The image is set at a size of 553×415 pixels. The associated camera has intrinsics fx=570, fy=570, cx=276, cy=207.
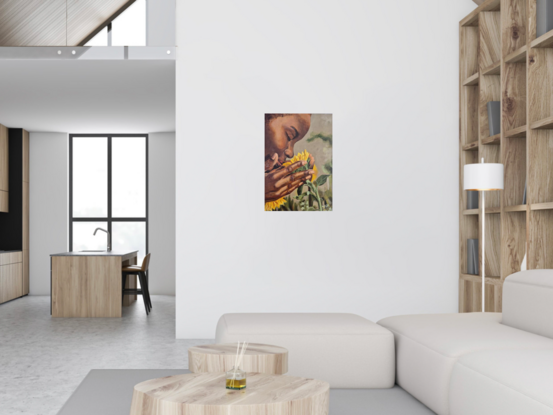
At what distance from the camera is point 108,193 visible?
9.49m

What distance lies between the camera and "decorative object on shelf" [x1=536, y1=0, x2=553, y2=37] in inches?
154

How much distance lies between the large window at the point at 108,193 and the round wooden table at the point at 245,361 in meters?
7.62

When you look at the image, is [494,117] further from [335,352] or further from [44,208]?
[44,208]

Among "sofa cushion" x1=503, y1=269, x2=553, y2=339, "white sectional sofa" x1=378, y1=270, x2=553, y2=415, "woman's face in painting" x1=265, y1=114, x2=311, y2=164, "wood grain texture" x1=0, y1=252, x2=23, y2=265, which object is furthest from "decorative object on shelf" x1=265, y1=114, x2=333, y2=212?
"wood grain texture" x1=0, y1=252, x2=23, y2=265

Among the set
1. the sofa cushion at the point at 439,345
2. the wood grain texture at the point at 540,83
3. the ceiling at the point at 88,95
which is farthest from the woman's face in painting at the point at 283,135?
the sofa cushion at the point at 439,345

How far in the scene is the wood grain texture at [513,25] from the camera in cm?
443

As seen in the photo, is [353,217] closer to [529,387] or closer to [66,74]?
[66,74]

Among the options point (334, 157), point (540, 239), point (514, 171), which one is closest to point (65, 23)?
point (334, 157)

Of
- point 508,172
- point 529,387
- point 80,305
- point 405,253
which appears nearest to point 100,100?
point 80,305

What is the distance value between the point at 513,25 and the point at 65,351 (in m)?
4.42

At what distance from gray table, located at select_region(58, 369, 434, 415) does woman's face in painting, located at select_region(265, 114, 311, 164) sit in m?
2.98

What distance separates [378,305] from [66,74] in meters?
3.81

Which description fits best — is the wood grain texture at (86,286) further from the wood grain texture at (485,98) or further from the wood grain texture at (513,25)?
the wood grain texture at (513,25)

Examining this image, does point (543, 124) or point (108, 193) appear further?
point (108, 193)
